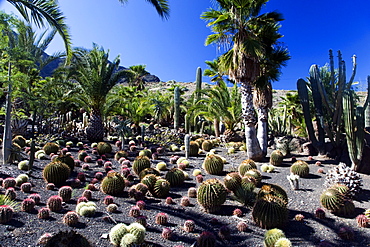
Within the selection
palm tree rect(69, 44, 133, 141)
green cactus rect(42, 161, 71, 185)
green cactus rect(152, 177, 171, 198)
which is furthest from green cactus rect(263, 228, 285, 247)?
palm tree rect(69, 44, 133, 141)

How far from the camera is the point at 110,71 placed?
14.1 m

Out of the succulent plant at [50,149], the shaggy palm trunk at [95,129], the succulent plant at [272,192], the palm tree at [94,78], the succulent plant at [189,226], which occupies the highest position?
the palm tree at [94,78]

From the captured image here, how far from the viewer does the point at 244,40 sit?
37.2 feet

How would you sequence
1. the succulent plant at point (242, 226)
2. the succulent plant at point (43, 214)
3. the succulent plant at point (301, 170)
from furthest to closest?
the succulent plant at point (301, 170), the succulent plant at point (242, 226), the succulent plant at point (43, 214)

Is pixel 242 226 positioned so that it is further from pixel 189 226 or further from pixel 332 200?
pixel 332 200

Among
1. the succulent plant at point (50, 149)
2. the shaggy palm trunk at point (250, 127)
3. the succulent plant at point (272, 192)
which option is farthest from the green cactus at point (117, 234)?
the shaggy palm trunk at point (250, 127)

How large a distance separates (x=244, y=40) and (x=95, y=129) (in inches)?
339

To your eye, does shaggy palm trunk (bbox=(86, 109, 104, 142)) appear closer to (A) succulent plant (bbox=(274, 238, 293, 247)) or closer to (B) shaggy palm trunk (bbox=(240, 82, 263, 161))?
(B) shaggy palm trunk (bbox=(240, 82, 263, 161))

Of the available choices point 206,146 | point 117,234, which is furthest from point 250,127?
point 117,234

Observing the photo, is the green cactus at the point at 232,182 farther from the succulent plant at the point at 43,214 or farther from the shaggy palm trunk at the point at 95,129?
the shaggy palm trunk at the point at 95,129

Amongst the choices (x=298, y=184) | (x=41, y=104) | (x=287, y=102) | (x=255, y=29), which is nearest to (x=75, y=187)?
(x=298, y=184)

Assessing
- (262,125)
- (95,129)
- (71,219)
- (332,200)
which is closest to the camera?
(71,219)

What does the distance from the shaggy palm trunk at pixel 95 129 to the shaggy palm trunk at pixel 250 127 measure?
7.52 m

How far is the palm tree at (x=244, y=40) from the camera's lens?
435 inches
